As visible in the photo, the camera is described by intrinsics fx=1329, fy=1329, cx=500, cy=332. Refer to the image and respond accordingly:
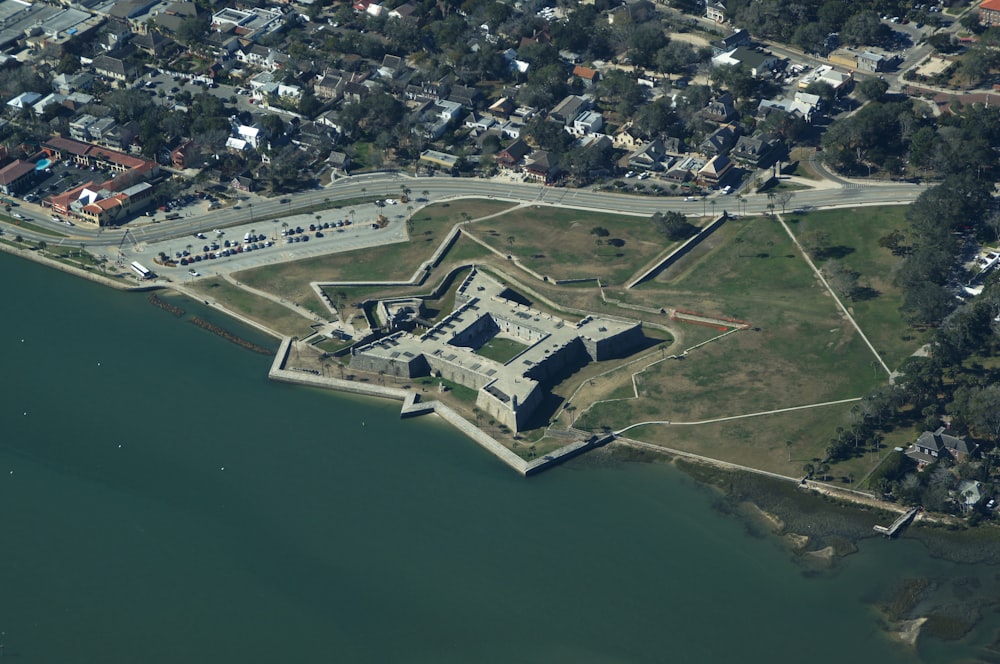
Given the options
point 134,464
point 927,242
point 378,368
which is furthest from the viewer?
point 927,242

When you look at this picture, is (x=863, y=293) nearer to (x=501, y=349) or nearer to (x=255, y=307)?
(x=501, y=349)

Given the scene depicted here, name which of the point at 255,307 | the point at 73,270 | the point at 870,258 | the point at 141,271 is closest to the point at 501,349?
the point at 255,307

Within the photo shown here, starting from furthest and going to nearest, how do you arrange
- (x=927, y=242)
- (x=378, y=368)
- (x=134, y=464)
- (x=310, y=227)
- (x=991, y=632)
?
1. (x=310, y=227)
2. (x=927, y=242)
3. (x=378, y=368)
4. (x=134, y=464)
5. (x=991, y=632)

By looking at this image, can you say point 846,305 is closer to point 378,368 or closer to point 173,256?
point 378,368

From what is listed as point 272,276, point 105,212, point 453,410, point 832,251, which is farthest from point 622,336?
point 105,212

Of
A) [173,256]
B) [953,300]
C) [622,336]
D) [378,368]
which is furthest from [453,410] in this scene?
[953,300]

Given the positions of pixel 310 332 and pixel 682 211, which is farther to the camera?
pixel 682 211

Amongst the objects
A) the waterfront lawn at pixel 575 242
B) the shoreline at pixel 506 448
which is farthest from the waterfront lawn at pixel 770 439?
the waterfront lawn at pixel 575 242
